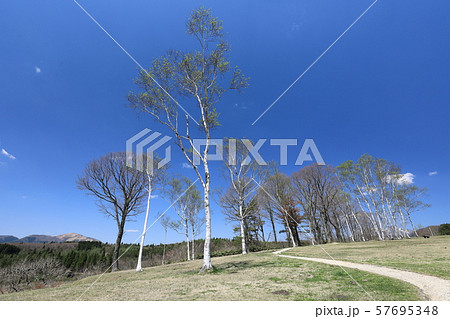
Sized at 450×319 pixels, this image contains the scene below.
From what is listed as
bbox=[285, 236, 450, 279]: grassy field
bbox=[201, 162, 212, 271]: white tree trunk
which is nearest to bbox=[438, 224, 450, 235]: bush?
bbox=[285, 236, 450, 279]: grassy field

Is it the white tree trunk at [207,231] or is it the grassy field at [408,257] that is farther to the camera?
the white tree trunk at [207,231]

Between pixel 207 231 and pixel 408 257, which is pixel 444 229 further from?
pixel 207 231

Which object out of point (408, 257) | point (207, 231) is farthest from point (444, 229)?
point (207, 231)

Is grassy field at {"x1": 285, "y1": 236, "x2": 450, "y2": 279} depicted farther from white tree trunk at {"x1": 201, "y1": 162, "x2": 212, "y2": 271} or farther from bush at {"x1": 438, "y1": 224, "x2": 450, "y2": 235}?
bush at {"x1": 438, "y1": 224, "x2": 450, "y2": 235}

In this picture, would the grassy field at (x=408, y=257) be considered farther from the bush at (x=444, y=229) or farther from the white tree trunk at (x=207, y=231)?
the bush at (x=444, y=229)

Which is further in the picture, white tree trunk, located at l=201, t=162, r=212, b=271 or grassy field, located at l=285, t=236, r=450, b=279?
white tree trunk, located at l=201, t=162, r=212, b=271

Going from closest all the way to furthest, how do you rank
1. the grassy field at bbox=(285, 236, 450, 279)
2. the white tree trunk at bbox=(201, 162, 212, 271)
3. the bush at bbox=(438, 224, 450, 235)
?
the grassy field at bbox=(285, 236, 450, 279) → the white tree trunk at bbox=(201, 162, 212, 271) → the bush at bbox=(438, 224, 450, 235)

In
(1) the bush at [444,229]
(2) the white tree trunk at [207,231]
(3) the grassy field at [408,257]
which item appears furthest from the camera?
(1) the bush at [444,229]

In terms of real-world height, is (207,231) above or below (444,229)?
above

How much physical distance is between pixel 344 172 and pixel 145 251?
4243cm

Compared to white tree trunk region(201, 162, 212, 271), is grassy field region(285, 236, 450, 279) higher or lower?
lower

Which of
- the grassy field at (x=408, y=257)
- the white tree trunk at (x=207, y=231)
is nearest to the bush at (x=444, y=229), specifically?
the grassy field at (x=408, y=257)
